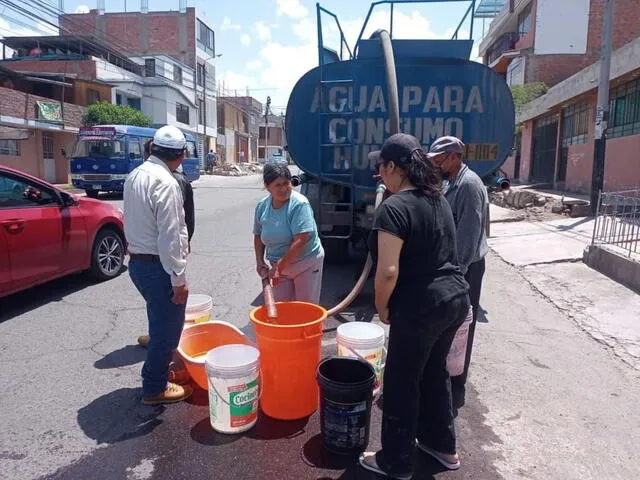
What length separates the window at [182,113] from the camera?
39750 mm

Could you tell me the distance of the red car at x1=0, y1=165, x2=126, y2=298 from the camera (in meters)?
5.19

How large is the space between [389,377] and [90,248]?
506cm

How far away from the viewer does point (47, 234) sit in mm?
5625

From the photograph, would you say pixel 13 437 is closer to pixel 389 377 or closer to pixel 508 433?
pixel 389 377

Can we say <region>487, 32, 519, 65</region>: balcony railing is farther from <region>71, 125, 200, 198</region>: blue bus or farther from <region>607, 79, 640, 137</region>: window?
<region>71, 125, 200, 198</region>: blue bus

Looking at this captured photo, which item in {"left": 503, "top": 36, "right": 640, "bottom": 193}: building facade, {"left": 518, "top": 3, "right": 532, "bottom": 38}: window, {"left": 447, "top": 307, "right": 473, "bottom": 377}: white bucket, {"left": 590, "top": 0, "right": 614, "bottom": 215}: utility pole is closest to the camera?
{"left": 447, "top": 307, "right": 473, "bottom": 377}: white bucket

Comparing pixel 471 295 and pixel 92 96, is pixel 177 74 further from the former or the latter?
pixel 471 295

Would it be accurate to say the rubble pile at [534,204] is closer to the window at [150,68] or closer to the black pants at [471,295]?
the black pants at [471,295]

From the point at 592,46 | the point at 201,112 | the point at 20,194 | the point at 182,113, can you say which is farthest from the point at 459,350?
the point at 201,112

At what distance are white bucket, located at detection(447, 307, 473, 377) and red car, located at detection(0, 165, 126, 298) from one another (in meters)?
4.43

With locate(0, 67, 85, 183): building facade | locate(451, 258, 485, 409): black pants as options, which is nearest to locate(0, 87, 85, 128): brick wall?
locate(0, 67, 85, 183): building facade

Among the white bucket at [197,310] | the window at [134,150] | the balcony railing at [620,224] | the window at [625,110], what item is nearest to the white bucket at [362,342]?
the white bucket at [197,310]

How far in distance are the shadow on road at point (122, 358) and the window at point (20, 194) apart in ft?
6.91

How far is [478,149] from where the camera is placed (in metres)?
6.15
